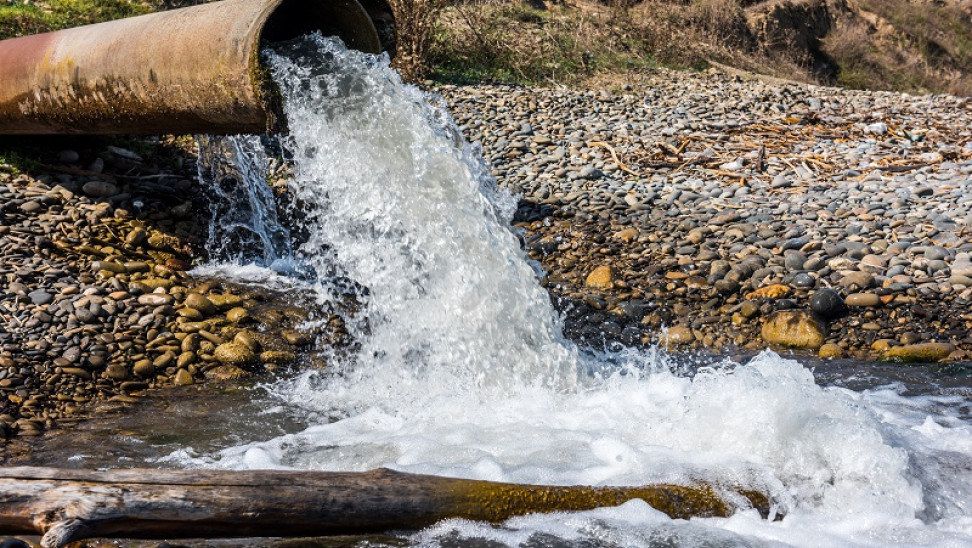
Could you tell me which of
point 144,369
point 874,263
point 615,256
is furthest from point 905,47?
point 144,369

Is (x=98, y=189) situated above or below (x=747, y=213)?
above

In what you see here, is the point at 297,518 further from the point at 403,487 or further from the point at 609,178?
the point at 609,178

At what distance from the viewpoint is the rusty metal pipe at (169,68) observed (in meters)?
4.93

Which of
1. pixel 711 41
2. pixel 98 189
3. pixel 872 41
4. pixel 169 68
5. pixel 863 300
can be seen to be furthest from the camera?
pixel 872 41

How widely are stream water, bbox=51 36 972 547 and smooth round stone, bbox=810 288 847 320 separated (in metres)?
0.75

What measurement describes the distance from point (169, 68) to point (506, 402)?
9.70 feet

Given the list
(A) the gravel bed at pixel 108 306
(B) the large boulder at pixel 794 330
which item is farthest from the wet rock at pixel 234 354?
(B) the large boulder at pixel 794 330

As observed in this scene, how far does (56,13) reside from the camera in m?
10.8

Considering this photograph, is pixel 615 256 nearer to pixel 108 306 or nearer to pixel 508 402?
pixel 508 402

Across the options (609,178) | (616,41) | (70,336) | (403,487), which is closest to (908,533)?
(403,487)

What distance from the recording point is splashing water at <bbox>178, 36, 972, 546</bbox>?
10.9 ft

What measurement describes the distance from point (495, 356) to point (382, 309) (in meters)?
0.93

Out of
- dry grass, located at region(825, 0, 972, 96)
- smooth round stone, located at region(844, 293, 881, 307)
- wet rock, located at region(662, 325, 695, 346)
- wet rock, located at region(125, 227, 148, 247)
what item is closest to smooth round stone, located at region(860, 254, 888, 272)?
smooth round stone, located at region(844, 293, 881, 307)

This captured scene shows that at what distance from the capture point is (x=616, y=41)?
14930mm
